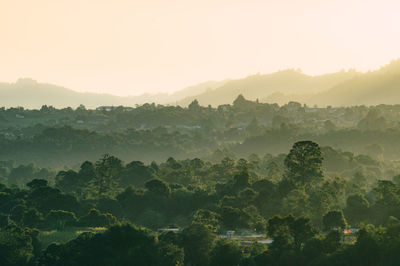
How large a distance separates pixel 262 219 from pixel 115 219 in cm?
3089

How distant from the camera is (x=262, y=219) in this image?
11800 cm

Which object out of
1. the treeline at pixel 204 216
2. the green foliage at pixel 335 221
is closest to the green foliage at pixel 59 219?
the treeline at pixel 204 216

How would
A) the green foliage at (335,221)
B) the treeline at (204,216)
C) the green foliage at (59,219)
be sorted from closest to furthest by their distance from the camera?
the treeline at (204,216) < the green foliage at (335,221) < the green foliage at (59,219)

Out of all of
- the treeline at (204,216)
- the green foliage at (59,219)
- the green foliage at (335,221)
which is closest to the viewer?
A: the treeline at (204,216)

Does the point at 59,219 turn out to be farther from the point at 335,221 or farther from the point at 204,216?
the point at 335,221

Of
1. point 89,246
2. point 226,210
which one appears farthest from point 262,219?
point 89,246

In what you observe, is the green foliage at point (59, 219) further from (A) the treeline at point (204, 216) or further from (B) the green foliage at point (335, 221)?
(B) the green foliage at point (335, 221)

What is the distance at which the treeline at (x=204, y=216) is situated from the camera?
88312mm

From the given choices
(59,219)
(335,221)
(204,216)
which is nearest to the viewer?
(335,221)

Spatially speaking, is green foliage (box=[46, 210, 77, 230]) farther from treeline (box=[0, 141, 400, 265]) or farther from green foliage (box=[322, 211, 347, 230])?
green foliage (box=[322, 211, 347, 230])

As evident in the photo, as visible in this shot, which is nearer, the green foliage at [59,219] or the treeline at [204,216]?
the treeline at [204,216]

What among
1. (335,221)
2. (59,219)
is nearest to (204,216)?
(335,221)

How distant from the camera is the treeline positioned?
8831 centimetres

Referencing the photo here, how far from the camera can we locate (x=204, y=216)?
374ft
